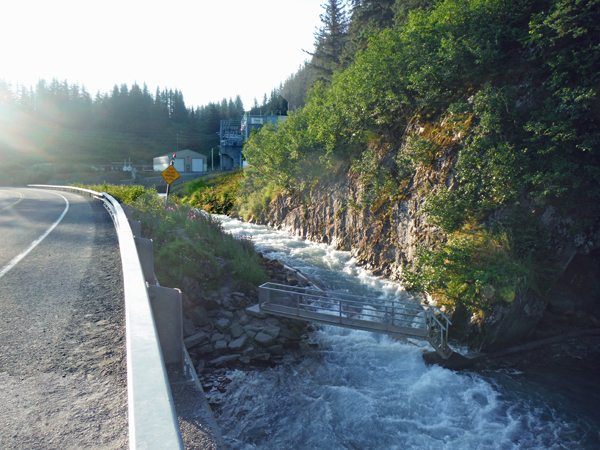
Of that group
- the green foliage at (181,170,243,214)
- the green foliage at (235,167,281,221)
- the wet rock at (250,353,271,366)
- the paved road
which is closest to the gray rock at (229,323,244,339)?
the wet rock at (250,353,271,366)

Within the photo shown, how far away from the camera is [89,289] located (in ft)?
19.1

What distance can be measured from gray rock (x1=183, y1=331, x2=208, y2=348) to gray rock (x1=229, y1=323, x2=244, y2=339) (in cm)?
79

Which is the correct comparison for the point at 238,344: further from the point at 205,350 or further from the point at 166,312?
the point at 166,312

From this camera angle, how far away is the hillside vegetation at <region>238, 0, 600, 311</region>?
1035 centimetres

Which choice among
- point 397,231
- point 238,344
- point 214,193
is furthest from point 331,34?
point 238,344

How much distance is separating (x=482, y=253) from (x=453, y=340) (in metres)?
2.79

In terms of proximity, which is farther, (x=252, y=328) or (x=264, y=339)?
(x=252, y=328)

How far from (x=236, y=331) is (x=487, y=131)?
10.5 metres

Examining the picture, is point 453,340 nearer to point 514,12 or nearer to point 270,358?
point 270,358

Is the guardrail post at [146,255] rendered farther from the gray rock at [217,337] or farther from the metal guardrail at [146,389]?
the gray rock at [217,337]

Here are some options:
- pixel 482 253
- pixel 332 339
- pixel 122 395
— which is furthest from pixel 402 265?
pixel 122 395

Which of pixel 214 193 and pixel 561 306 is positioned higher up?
pixel 214 193

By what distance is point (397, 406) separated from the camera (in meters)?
8.15

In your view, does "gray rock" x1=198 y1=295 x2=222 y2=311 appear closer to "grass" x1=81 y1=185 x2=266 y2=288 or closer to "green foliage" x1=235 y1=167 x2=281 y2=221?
"grass" x1=81 y1=185 x2=266 y2=288
